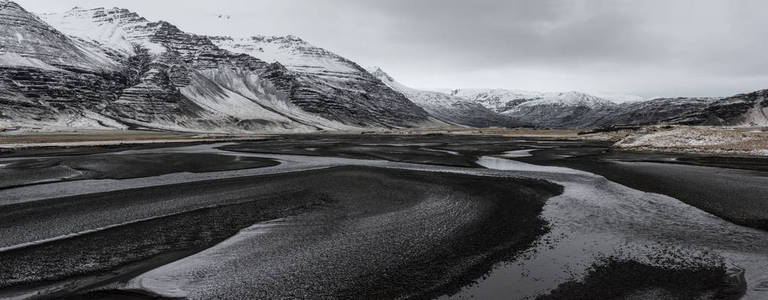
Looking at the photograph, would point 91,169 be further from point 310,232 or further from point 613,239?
point 613,239

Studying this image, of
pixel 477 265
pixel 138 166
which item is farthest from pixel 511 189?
pixel 138 166

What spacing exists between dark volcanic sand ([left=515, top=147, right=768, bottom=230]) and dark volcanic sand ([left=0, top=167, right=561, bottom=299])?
23.7ft

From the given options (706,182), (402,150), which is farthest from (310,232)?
(402,150)

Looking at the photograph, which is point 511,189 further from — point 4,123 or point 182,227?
point 4,123

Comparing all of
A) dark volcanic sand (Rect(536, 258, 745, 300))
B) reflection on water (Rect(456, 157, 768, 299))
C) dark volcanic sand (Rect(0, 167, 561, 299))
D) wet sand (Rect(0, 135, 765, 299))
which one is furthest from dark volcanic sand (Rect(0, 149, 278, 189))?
dark volcanic sand (Rect(536, 258, 745, 300))

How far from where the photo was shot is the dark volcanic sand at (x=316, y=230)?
12.7m

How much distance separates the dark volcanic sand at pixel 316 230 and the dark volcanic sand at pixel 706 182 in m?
7.23

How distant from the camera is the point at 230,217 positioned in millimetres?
20406

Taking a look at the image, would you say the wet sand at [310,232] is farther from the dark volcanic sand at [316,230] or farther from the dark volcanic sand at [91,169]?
the dark volcanic sand at [91,169]

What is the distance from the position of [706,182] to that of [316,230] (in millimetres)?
26299

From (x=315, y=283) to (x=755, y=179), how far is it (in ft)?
106

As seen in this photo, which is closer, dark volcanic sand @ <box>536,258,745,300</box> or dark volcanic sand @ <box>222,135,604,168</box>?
dark volcanic sand @ <box>536,258,745,300</box>

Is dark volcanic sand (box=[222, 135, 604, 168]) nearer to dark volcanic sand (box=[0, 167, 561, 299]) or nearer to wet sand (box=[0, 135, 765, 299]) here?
dark volcanic sand (box=[0, 167, 561, 299])

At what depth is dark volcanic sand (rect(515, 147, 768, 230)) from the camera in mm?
21019
